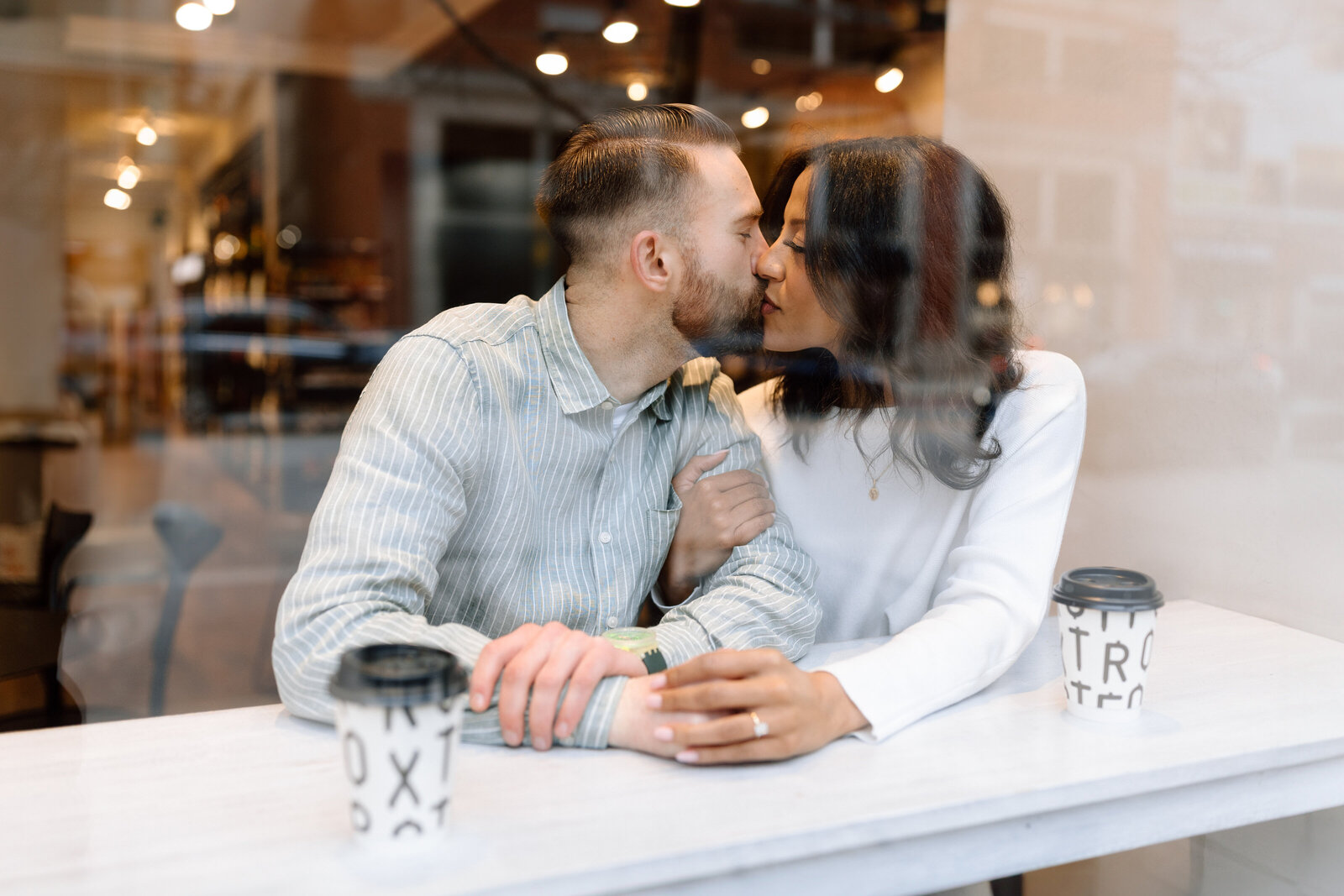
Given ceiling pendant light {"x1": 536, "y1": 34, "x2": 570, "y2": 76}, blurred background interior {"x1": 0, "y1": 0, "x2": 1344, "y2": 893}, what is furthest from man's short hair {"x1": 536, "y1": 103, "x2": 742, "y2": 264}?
ceiling pendant light {"x1": 536, "y1": 34, "x2": 570, "y2": 76}

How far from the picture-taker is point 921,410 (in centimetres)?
114

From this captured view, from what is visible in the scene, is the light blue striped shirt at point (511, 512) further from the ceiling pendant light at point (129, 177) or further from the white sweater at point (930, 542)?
the ceiling pendant light at point (129, 177)

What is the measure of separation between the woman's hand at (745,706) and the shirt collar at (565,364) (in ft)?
1.16

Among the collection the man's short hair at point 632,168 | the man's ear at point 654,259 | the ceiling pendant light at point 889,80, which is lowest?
the man's ear at point 654,259

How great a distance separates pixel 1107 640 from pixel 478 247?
4884mm

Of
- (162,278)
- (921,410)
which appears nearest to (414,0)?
(162,278)

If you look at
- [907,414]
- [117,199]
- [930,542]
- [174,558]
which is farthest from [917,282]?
[117,199]

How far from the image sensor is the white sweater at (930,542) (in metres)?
0.84

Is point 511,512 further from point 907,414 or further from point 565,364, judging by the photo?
point 907,414

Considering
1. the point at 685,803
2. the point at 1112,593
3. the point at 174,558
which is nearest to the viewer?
the point at 685,803

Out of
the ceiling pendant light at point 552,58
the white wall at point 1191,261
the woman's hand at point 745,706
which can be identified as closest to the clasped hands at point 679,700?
the woman's hand at point 745,706

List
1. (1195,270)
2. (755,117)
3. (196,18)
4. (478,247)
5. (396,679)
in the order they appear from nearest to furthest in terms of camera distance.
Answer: (396,679) → (1195,270) → (755,117) → (196,18) → (478,247)

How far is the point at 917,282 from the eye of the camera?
112 cm

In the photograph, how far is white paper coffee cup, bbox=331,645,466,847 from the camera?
1.80 feet
